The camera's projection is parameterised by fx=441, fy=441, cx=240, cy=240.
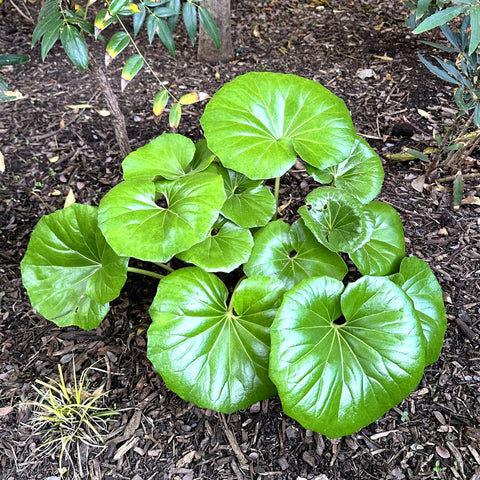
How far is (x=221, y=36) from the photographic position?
288cm

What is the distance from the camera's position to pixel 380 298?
1420mm

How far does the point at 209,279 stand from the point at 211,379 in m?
0.33

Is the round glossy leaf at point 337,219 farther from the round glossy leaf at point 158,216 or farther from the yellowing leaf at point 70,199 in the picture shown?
the yellowing leaf at point 70,199

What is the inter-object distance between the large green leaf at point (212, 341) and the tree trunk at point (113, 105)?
40.4 inches

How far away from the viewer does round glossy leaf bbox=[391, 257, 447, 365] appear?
1.57 m

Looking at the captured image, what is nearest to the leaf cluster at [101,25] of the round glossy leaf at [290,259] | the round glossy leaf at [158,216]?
the round glossy leaf at [158,216]

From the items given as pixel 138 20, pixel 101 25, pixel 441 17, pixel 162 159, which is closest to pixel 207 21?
pixel 138 20

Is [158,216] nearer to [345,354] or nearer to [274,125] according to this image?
[274,125]

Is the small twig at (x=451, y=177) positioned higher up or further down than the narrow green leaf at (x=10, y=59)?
further down

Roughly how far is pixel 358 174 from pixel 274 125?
414mm

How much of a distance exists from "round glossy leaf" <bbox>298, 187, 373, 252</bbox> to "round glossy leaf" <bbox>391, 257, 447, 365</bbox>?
200 millimetres

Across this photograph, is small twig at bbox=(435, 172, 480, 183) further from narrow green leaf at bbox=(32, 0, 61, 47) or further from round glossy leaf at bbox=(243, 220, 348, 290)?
narrow green leaf at bbox=(32, 0, 61, 47)

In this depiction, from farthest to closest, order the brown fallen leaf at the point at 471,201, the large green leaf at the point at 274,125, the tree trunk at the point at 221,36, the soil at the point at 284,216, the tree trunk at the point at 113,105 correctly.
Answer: the tree trunk at the point at 221,36, the brown fallen leaf at the point at 471,201, the tree trunk at the point at 113,105, the large green leaf at the point at 274,125, the soil at the point at 284,216

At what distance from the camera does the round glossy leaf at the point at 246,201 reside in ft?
5.41
